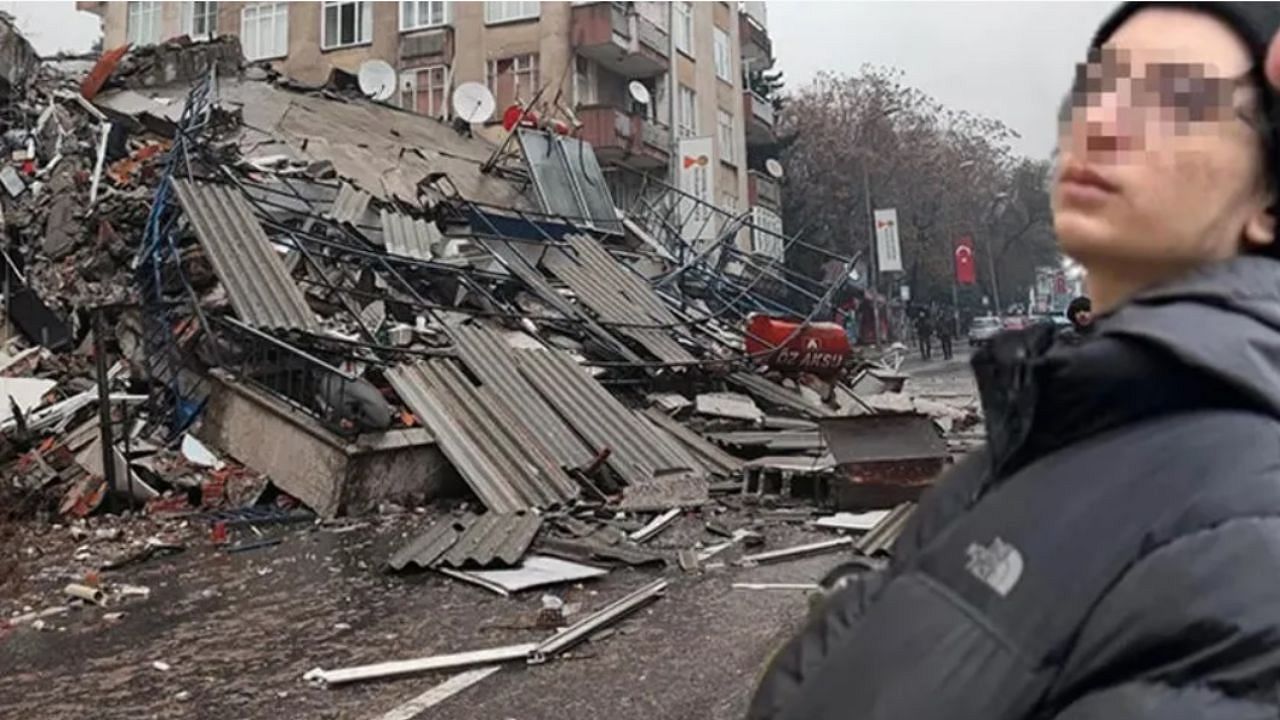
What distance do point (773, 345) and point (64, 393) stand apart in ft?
27.5

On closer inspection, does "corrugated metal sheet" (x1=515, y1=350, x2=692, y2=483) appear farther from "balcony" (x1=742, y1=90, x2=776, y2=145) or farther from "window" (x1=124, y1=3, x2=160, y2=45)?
"balcony" (x1=742, y1=90, x2=776, y2=145)

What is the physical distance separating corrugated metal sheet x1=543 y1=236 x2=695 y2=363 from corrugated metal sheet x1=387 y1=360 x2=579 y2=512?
344 centimetres

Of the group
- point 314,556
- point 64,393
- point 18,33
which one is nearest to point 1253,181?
point 314,556

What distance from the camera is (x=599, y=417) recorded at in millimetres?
10562

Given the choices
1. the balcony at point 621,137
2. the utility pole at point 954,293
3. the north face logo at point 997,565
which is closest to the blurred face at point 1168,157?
the north face logo at point 997,565

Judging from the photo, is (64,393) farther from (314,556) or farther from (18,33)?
(18,33)

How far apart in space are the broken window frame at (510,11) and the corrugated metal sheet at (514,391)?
2120 centimetres

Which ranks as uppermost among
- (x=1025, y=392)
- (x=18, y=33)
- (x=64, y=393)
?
(x=18, y=33)

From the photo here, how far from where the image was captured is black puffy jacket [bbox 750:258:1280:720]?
2.55 ft

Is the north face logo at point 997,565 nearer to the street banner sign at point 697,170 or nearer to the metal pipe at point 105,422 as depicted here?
the metal pipe at point 105,422

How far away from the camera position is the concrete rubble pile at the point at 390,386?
859 centimetres

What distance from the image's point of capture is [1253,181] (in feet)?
3.06

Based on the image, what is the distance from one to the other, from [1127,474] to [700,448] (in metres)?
10.2

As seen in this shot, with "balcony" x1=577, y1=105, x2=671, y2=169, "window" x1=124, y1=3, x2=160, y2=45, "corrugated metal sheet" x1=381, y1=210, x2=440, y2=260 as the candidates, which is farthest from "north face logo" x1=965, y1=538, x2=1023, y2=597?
"window" x1=124, y1=3, x2=160, y2=45
